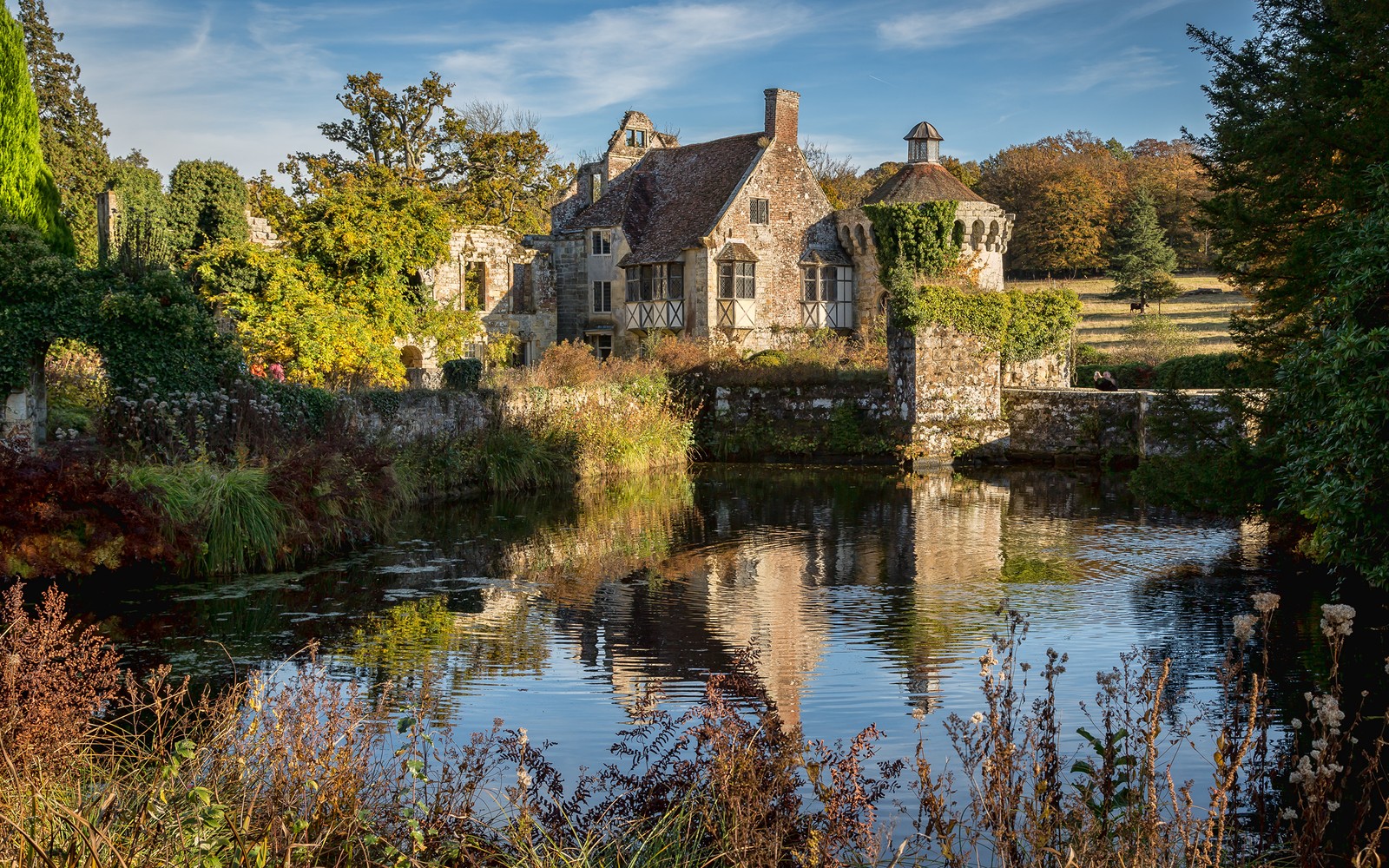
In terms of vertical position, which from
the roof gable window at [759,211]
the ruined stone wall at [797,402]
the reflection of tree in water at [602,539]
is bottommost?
the reflection of tree in water at [602,539]

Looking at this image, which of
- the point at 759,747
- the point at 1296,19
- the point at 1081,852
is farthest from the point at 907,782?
the point at 1296,19

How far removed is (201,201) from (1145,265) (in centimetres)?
3255

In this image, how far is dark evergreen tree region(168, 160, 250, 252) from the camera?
3347cm

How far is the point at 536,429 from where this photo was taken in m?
19.6

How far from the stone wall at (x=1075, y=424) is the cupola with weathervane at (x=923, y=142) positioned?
15829mm

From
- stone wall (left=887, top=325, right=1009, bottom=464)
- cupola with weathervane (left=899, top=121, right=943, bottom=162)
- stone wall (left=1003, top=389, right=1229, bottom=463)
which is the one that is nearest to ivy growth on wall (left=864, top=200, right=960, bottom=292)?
cupola with weathervane (left=899, top=121, right=943, bottom=162)

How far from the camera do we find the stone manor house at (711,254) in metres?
35.3

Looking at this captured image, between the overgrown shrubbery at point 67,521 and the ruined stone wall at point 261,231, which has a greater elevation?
the ruined stone wall at point 261,231

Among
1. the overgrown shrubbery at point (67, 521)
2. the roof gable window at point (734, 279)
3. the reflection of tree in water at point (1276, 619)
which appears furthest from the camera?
the roof gable window at point (734, 279)

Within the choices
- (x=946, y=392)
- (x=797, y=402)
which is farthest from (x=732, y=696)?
(x=797, y=402)

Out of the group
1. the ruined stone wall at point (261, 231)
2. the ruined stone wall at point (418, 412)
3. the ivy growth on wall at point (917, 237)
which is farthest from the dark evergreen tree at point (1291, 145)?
the ruined stone wall at point (261, 231)

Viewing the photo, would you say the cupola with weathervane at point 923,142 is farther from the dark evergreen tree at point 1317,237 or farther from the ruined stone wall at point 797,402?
the dark evergreen tree at point 1317,237

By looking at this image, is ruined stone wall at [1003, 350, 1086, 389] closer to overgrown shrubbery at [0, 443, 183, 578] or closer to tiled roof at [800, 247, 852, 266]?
tiled roof at [800, 247, 852, 266]

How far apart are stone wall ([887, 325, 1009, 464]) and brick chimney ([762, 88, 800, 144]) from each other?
1498 cm
